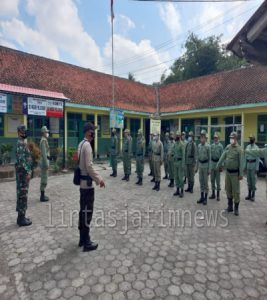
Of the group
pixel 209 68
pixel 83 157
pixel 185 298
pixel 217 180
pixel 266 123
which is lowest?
pixel 185 298

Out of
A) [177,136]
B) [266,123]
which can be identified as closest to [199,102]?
[266,123]

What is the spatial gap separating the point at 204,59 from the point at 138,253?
26578mm

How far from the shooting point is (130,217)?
499 cm

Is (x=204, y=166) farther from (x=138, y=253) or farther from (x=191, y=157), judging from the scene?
(x=138, y=253)

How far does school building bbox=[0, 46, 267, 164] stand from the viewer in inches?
427

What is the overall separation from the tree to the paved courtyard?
911 inches

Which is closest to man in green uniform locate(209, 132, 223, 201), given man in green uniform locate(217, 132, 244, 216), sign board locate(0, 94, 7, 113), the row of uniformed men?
the row of uniformed men

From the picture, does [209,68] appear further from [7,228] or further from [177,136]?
[7,228]

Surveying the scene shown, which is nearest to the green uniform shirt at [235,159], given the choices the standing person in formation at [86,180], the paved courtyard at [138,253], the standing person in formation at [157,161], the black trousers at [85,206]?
the paved courtyard at [138,253]

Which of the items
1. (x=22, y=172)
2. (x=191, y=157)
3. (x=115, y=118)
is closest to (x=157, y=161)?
(x=191, y=157)

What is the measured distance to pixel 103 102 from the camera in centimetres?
1481

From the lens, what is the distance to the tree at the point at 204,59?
83.9 feet

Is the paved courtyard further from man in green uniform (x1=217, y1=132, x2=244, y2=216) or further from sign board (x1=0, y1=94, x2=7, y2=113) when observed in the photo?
sign board (x1=0, y1=94, x2=7, y2=113)

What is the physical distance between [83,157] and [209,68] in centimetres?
2609
